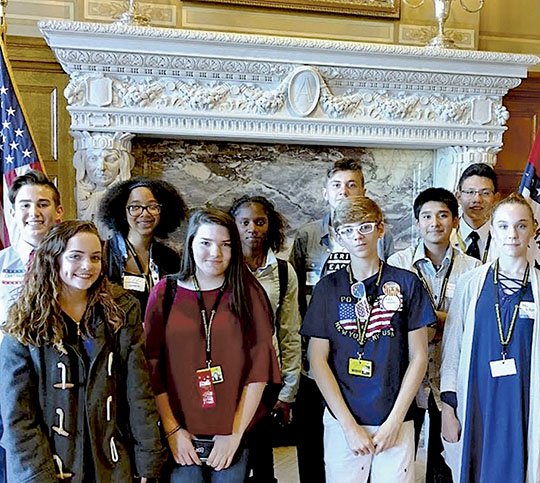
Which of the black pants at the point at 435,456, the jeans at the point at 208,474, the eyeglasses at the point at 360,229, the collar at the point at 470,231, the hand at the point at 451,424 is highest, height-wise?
the eyeglasses at the point at 360,229

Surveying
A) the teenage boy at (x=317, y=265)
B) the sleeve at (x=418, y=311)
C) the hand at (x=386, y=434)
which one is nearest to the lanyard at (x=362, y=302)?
the sleeve at (x=418, y=311)

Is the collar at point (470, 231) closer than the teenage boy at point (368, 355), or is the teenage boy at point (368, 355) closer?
the teenage boy at point (368, 355)

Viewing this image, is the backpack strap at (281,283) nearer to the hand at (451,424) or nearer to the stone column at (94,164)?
the hand at (451,424)

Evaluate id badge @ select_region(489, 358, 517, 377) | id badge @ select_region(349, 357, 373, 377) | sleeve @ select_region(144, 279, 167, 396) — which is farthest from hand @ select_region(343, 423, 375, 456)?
sleeve @ select_region(144, 279, 167, 396)

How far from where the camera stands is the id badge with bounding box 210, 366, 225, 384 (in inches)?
71.2

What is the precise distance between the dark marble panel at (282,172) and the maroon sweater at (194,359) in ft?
5.60

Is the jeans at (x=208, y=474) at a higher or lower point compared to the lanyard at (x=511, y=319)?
lower

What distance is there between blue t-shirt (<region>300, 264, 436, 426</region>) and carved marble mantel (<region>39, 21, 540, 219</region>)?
160cm

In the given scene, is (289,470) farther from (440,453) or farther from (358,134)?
(358,134)

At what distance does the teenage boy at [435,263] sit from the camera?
2.28 m

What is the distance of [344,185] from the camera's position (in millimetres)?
2400

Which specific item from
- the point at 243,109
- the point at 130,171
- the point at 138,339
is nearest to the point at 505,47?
the point at 243,109

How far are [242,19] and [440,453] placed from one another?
249 centimetres

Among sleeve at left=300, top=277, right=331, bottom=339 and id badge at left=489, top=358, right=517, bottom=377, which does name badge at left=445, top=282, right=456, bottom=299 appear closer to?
id badge at left=489, top=358, right=517, bottom=377
